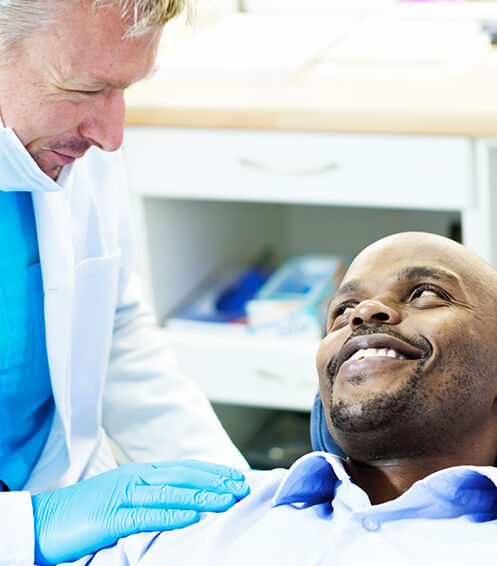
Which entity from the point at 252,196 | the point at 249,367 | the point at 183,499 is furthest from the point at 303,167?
the point at 183,499

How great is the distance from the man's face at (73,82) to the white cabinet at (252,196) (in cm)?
73

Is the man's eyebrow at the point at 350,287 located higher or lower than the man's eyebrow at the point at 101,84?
lower

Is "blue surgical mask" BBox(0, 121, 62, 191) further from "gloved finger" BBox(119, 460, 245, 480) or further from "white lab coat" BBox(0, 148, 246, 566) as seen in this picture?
"gloved finger" BBox(119, 460, 245, 480)

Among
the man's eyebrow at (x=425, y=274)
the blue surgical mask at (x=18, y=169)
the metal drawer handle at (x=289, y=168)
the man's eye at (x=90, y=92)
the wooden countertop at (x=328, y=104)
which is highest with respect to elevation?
the man's eye at (x=90, y=92)

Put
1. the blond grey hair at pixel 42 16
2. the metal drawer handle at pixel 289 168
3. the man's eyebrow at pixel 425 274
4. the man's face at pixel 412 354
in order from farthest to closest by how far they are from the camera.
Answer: the metal drawer handle at pixel 289 168, the man's eyebrow at pixel 425 274, the man's face at pixel 412 354, the blond grey hair at pixel 42 16

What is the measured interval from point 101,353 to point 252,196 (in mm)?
635

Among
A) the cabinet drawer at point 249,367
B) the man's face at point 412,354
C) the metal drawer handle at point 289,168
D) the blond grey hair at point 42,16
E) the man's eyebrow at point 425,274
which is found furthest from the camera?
the cabinet drawer at point 249,367

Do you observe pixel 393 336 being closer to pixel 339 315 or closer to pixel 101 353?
pixel 339 315

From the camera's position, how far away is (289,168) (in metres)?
1.94

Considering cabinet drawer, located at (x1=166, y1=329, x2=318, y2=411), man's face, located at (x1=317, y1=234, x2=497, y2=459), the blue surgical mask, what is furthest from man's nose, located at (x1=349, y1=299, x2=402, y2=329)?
cabinet drawer, located at (x1=166, y1=329, x2=318, y2=411)

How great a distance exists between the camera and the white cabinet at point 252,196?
1855 mm

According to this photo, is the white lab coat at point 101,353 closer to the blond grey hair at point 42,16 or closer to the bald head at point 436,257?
the blond grey hair at point 42,16

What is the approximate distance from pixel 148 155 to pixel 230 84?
0.21 metres

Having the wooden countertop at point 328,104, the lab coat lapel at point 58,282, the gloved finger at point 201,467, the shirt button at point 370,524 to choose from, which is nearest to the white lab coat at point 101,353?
the lab coat lapel at point 58,282
